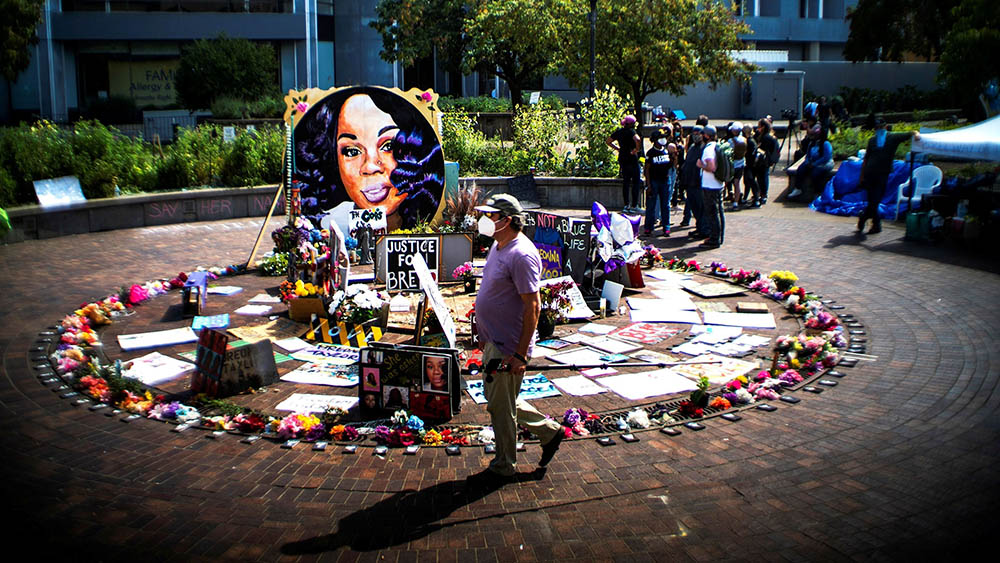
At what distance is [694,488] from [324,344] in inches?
185

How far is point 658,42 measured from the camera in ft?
83.8

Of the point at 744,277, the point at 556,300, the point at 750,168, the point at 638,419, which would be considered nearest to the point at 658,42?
the point at 750,168

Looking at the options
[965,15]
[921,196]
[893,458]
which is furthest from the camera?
[965,15]

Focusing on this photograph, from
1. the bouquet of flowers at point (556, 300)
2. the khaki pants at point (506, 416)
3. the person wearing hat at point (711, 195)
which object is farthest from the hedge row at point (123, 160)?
the khaki pants at point (506, 416)

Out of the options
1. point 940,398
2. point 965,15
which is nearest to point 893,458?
point 940,398

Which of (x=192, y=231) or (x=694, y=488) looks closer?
(x=694, y=488)

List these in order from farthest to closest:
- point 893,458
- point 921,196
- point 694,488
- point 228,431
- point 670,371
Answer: point 921,196 < point 670,371 < point 228,431 < point 893,458 < point 694,488

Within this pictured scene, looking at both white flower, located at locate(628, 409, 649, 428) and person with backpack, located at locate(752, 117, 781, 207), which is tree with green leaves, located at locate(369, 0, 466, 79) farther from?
white flower, located at locate(628, 409, 649, 428)

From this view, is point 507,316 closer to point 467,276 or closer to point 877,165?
point 467,276

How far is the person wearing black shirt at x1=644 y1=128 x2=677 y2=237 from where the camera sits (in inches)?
605

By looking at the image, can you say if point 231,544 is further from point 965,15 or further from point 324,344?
point 965,15

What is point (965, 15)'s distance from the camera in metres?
25.4

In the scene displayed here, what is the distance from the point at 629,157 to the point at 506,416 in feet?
37.1

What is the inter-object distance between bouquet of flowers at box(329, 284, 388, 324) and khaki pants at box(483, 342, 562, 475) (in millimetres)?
3379
